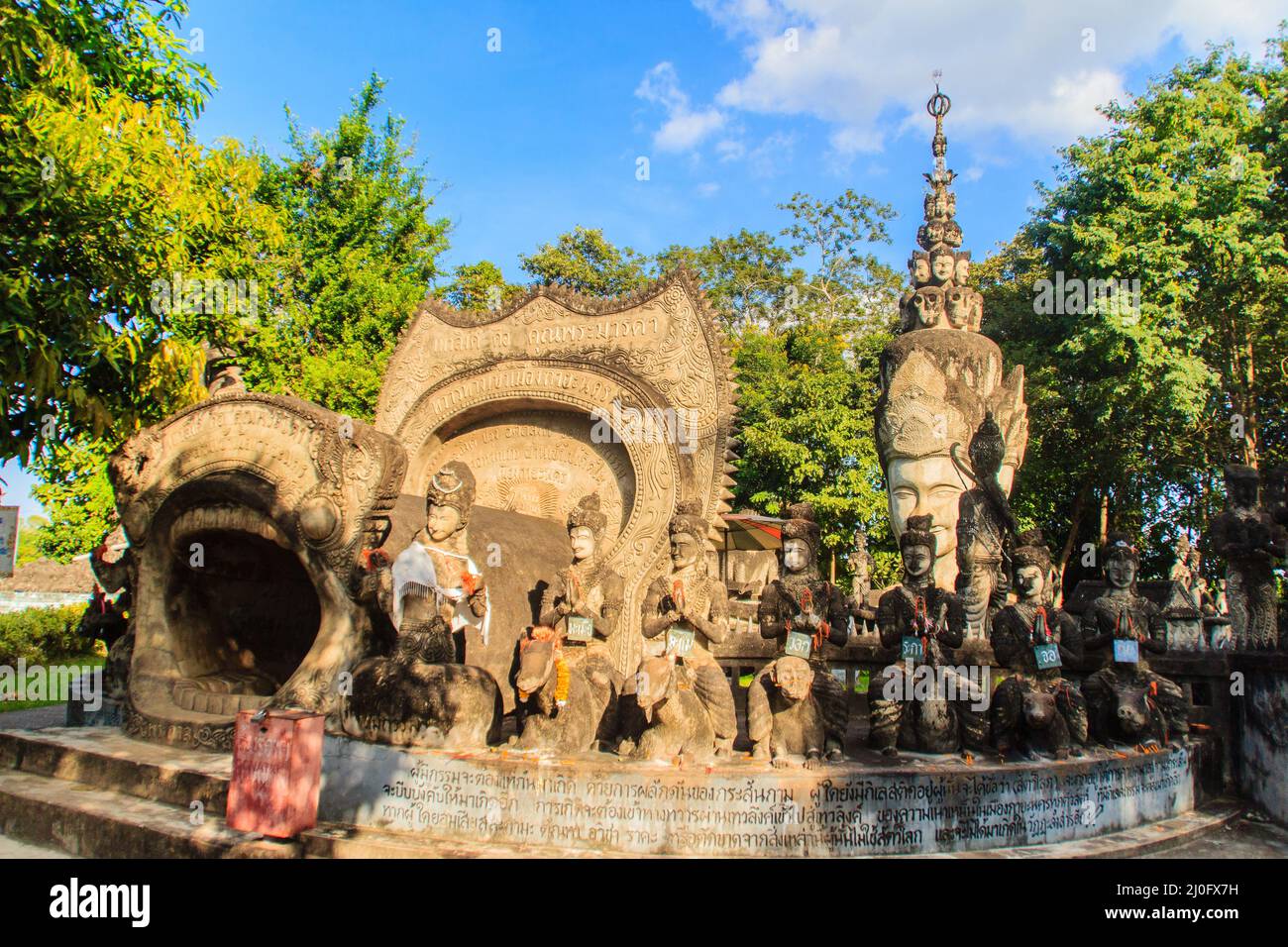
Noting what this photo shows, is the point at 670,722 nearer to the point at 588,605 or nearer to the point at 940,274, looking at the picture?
the point at 588,605

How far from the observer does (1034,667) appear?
20.1 feet

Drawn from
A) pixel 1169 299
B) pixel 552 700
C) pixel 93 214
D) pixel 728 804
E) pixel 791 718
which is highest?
pixel 1169 299

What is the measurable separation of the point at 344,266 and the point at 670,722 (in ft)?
51.2

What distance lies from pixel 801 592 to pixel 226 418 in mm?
5468

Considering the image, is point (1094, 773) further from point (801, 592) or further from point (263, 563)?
point (263, 563)

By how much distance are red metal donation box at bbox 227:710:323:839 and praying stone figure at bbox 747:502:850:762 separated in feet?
9.04

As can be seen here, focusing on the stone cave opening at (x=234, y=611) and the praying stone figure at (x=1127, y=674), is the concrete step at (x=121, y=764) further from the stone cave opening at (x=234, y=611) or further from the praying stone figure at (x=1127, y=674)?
the praying stone figure at (x=1127, y=674)

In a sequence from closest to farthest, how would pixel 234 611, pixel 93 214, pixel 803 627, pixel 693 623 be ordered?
pixel 693 623
pixel 803 627
pixel 93 214
pixel 234 611

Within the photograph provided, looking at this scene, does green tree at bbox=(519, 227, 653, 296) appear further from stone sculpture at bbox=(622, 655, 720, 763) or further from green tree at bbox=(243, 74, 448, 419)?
stone sculpture at bbox=(622, 655, 720, 763)

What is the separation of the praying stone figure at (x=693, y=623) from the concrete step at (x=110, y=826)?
2.50 m

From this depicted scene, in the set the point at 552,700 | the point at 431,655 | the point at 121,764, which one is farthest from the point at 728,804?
the point at 121,764

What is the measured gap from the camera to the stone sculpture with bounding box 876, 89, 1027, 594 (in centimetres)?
969

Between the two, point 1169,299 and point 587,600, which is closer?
point 587,600

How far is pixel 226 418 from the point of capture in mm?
8070
